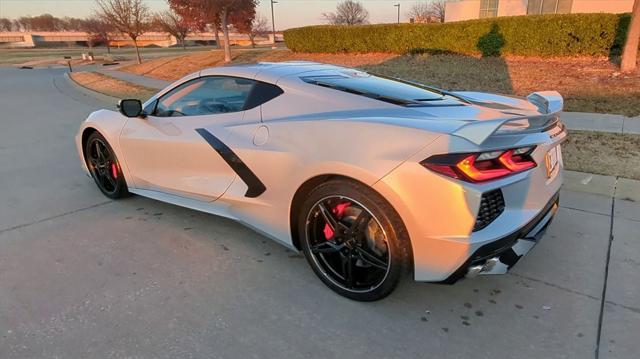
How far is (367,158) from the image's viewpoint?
7.56 ft

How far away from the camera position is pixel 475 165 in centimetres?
212

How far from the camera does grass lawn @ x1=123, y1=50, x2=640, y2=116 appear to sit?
8.67m

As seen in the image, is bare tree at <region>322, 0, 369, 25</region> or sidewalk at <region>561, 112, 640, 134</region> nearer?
sidewalk at <region>561, 112, 640, 134</region>

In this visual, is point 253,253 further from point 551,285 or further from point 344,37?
point 344,37

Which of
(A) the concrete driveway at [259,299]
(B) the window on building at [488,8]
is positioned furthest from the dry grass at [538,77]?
(B) the window on building at [488,8]

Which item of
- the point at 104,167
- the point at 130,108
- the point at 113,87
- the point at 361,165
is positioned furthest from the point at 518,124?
the point at 113,87

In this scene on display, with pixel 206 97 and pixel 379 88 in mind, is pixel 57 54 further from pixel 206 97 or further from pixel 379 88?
pixel 379 88

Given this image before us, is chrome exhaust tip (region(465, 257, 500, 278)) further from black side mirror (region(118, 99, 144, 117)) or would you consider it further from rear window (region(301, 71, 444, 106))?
black side mirror (region(118, 99, 144, 117))

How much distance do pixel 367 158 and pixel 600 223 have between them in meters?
2.51

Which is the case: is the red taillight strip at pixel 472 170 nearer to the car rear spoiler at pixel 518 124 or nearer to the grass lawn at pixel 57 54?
the car rear spoiler at pixel 518 124

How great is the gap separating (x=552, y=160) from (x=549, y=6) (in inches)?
970

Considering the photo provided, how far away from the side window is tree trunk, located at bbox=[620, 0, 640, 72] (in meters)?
10.6

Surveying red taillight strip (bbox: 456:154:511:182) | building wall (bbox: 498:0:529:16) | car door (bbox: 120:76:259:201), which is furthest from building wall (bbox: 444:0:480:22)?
red taillight strip (bbox: 456:154:511:182)

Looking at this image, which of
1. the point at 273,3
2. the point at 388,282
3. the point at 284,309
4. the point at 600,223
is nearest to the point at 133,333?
the point at 284,309
